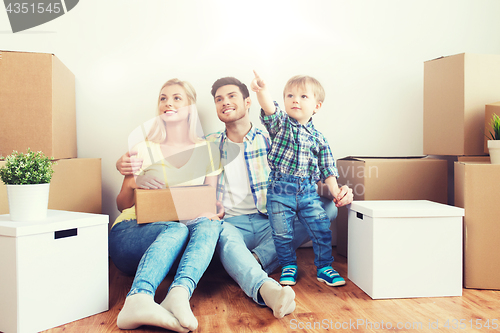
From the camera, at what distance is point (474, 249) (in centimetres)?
120

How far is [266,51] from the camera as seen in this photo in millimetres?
1739

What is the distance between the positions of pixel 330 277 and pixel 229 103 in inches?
32.9

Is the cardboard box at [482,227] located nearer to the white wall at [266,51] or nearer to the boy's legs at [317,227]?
the boy's legs at [317,227]

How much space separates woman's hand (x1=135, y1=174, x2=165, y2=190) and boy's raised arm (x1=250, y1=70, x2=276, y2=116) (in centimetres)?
48

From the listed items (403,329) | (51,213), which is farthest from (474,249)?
(51,213)

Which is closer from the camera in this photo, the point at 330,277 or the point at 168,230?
the point at 168,230

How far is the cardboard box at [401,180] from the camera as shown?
1.51 metres

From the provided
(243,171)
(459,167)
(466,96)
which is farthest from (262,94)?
(466,96)

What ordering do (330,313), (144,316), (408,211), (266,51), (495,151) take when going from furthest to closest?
(266,51), (495,151), (408,211), (330,313), (144,316)

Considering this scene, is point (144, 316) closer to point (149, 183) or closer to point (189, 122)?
point (149, 183)

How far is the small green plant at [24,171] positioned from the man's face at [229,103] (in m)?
0.79

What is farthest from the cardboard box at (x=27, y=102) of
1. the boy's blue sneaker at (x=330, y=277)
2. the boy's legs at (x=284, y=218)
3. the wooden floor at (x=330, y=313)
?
the boy's blue sneaker at (x=330, y=277)

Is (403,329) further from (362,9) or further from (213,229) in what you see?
(362,9)

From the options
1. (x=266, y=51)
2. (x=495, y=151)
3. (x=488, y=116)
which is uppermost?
(x=266, y=51)
